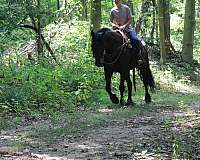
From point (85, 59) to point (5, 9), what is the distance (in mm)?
5550

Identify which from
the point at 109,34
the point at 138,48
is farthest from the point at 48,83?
the point at 138,48

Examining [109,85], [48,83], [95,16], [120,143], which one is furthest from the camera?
[95,16]

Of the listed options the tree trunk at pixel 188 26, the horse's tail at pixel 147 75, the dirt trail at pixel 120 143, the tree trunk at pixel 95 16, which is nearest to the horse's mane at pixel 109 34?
the horse's tail at pixel 147 75

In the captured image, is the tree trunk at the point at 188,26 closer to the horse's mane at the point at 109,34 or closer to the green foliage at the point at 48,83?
the green foliage at the point at 48,83

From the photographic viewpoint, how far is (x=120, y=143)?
25.7ft

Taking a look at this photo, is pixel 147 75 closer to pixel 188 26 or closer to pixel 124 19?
pixel 124 19

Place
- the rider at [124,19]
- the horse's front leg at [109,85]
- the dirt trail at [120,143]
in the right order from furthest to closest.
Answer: the horse's front leg at [109,85], the rider at [124,19], the dirt trail at [120,143]

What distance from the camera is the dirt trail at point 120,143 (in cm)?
689

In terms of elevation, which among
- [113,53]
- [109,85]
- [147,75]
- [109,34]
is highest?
[109,34]

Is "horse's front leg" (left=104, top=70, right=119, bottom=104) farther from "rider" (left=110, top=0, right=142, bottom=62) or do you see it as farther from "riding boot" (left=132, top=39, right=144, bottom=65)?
"rider" (left=110, top=0, right=142, bottom=62)

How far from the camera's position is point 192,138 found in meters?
7.85

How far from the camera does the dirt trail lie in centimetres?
689

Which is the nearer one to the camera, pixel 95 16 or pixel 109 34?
pixel 109 34

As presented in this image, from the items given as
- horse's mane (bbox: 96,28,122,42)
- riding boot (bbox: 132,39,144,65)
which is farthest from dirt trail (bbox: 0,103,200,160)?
riding boot (bbox: 132,39,144,65)
